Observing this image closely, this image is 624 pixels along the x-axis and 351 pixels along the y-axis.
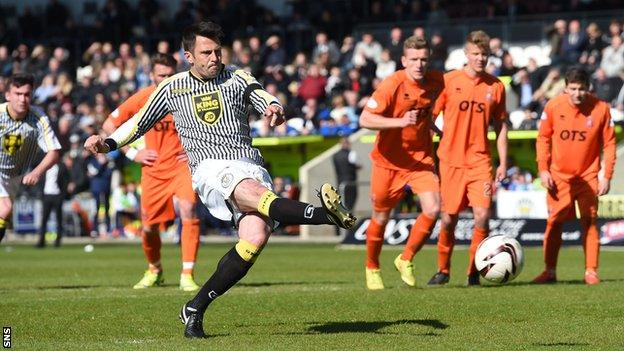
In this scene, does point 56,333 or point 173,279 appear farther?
point 173,279

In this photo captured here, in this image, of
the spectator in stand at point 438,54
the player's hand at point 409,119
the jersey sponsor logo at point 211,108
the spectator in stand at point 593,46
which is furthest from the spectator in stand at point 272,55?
the jersey sponsor logo at point 211,108

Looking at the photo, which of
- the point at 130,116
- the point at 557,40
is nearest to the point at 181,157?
the point at 130,116

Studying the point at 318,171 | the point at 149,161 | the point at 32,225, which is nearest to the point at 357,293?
the point at 149,161

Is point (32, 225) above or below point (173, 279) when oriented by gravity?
below

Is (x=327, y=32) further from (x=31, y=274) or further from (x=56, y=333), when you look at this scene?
(x=56, y=333)

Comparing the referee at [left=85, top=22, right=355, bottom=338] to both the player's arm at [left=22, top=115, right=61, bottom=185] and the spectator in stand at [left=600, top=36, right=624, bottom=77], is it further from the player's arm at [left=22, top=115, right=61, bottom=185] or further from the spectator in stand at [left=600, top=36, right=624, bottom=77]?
the spectator in stand at [left=600, top=36, right=624, bottom=77]

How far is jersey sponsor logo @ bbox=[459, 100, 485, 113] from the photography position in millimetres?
14219

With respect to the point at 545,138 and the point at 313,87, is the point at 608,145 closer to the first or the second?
the point at 545,138

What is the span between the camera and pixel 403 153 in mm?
13914

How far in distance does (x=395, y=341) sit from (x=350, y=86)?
24011mm

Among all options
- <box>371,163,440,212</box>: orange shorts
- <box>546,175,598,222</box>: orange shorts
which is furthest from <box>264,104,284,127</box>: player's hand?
<box>546,175,598,222</box>: orange shorts

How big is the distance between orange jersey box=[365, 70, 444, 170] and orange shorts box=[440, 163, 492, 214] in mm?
409

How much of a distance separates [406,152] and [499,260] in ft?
6.05

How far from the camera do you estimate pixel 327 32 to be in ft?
120
